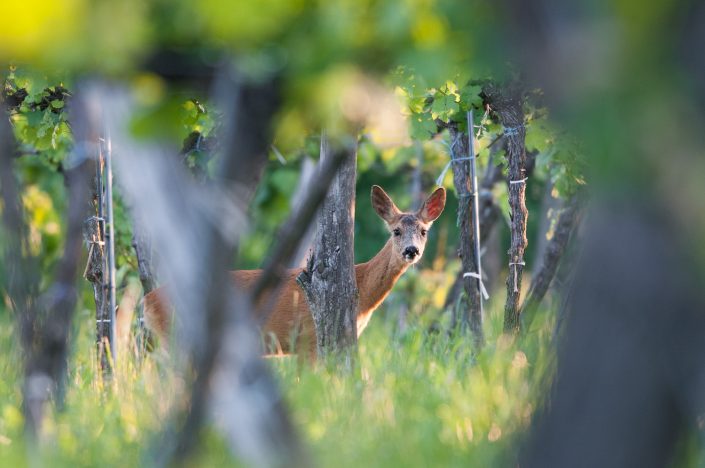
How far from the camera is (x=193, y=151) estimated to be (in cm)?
916

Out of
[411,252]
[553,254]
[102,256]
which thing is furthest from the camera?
[411,252]

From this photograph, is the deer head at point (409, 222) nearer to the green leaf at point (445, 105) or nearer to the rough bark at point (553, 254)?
the rough bark at point (553, 254)

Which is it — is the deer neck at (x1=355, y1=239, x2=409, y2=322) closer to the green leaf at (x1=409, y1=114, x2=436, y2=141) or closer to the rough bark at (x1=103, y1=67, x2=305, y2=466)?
the green leaf at (x1=409, y1=114, x2=436, y2=141)

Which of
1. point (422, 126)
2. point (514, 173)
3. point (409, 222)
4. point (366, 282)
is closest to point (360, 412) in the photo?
point (422, 126)

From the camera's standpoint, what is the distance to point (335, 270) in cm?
713

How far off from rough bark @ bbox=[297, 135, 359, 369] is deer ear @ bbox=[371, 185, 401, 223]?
132 inches

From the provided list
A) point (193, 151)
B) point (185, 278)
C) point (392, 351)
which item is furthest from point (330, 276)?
point (185, 278)

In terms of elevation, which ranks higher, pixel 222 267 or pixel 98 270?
pixel 98 270

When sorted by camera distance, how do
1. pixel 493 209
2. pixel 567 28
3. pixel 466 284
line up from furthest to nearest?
pixel 493 209 < pixel 466 284 < pixel 567 28

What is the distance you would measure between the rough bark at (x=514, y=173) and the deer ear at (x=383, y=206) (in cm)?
288

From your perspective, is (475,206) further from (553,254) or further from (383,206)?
(383,206)

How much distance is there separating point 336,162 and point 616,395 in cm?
110

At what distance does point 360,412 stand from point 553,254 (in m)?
4.94

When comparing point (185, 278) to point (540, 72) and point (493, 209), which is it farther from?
point (493, 209)
